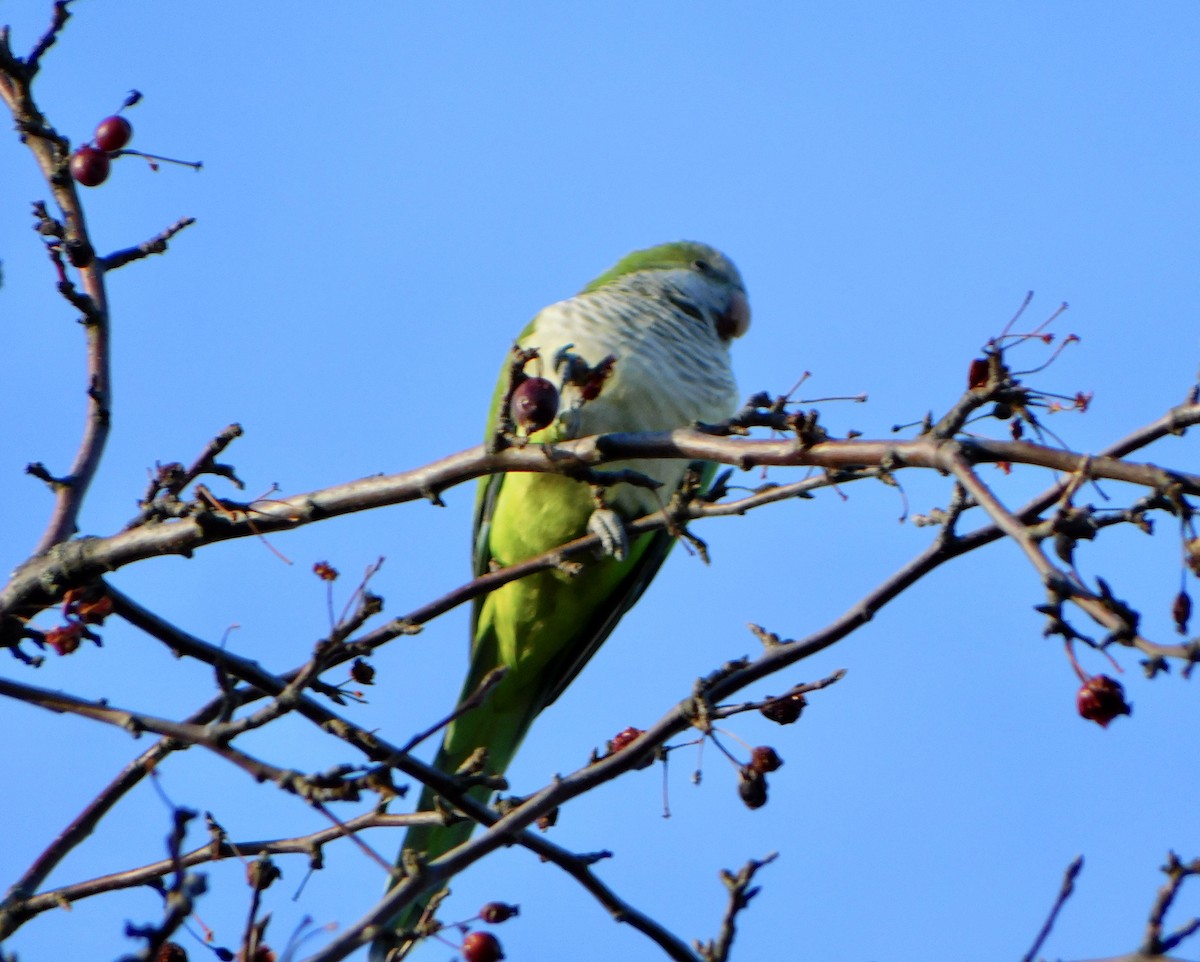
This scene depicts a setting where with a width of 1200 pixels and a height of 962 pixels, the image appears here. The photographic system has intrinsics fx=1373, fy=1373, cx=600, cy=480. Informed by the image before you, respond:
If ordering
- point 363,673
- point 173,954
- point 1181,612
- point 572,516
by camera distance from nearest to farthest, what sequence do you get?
point 1181,612
point 173,954
point 363,673
point 572,516

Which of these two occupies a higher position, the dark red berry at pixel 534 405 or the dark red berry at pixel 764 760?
the dark red berry at pixel 534 405

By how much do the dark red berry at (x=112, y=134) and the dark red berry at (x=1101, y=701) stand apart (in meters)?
2.80

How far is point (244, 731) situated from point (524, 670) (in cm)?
320

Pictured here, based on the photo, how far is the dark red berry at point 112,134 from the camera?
3641mm

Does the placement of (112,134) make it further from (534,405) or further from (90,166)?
(534,405)

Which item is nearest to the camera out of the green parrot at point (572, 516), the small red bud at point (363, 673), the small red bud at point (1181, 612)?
the small red bud at point (1181, 612)

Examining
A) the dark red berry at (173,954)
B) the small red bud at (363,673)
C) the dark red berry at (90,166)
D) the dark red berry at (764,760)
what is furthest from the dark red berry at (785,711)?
the dark red berry at (90,166)

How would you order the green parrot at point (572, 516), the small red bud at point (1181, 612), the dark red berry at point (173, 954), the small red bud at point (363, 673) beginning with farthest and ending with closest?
the green parrot at point (572, 516)
the small red bud at point (363, 673)
the dark red berry at point (173, 954)
the small red bud at point (1181, 612)

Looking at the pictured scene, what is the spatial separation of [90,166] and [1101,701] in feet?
9.06

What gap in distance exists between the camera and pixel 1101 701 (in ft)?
7.27

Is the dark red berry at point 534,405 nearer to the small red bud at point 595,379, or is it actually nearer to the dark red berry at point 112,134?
the small red bud at point 595,379

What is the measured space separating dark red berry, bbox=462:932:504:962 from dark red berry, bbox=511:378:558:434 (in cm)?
107

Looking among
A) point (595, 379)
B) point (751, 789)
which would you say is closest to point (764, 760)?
point (751, 789)

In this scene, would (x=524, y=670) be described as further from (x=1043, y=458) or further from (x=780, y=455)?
(x=1043, y=458)
